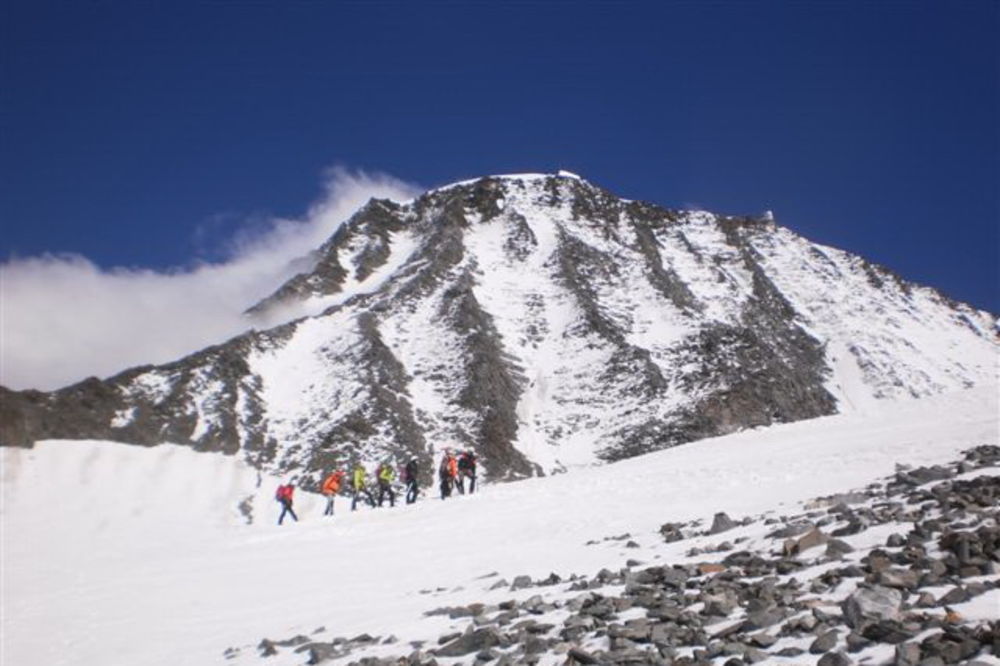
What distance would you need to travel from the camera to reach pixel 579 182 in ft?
435

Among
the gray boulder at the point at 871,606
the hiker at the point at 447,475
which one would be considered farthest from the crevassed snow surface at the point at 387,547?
the gray boulder at the point at 871,606

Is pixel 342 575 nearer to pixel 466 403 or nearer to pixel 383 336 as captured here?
pixel 466 403

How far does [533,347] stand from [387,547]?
6891 cm

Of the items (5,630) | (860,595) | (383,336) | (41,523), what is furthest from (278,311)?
(860,595)

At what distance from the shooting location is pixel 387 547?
1945cm

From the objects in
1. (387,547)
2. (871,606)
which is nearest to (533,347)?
(387,547)

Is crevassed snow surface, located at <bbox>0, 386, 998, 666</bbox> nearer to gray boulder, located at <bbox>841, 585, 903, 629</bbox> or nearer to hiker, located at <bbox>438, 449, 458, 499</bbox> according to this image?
hiker, located at <bbox>438, 449, 458, 499</bbox>

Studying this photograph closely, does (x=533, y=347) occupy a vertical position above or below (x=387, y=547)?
above

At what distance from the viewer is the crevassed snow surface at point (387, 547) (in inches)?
519

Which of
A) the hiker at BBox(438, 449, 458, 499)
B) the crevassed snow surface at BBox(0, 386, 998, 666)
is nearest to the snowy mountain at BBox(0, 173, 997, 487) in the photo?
the hiker at BBox(438, 449, 458, 499)

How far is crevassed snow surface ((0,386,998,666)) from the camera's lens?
13.2 meters

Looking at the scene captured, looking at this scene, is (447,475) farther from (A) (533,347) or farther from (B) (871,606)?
(A) (533,347)

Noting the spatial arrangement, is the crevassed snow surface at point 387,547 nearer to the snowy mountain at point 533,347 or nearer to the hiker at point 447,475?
the hiker at point 447,475

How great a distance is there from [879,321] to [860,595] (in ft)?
408
